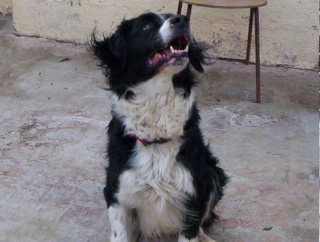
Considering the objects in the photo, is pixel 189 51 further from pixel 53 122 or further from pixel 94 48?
pixel 53 122

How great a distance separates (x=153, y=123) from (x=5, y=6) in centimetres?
435

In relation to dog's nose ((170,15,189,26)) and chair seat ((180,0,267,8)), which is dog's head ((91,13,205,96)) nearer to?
dog's nose ((170,15,189,26))

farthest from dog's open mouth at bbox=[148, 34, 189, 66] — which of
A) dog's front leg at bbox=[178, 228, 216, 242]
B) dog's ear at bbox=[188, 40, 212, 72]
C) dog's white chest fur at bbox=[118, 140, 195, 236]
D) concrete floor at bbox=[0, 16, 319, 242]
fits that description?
concrete floor at bbox=[0, 16, 319, 242]

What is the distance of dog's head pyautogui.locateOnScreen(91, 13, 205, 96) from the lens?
294 centimetres

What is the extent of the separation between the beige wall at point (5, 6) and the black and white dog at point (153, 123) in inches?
160

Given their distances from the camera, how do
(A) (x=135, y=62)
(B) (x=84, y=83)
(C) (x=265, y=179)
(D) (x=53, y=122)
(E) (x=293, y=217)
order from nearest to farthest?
(A) (x=135, y=62) < (E) (x=293, y=217) < (C) (x=265, y=179) < (D) (x=53, y=122) < (B) (x=84, y=83)

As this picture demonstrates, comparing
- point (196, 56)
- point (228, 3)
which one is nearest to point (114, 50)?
point (196, 56)

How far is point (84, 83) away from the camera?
213 inches

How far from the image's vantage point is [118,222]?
3229 mm

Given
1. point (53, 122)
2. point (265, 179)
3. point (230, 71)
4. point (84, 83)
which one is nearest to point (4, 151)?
point (53, 122)

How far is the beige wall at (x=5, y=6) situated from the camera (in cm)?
694

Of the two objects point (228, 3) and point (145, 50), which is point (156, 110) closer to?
point (145, 50)

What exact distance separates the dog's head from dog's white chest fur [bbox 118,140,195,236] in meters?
0.31

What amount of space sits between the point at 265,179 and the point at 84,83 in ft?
6.35
